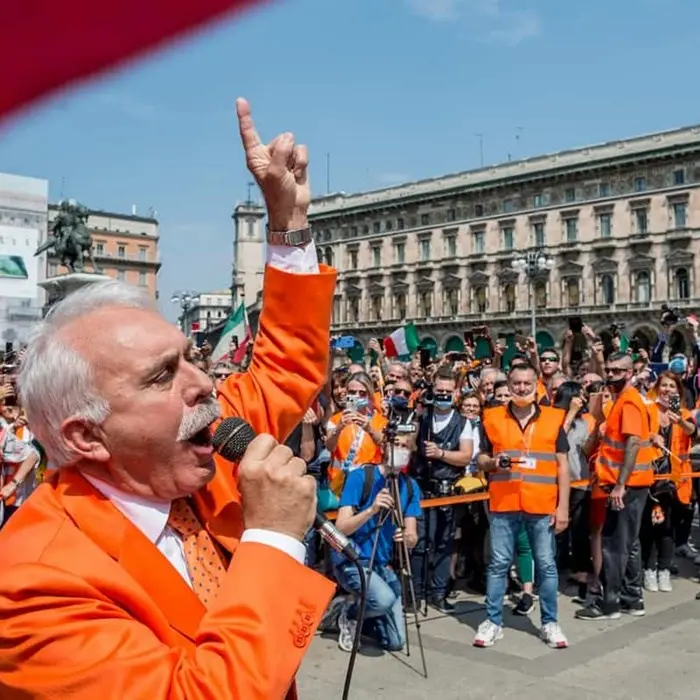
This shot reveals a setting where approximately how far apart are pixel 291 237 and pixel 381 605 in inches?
151

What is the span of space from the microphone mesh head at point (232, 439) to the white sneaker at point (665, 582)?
674 centimetres

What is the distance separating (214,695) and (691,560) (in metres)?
8.49

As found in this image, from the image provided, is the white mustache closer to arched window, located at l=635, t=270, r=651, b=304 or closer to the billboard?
the billboard

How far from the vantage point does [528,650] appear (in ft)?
18.5

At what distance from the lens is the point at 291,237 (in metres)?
2.05

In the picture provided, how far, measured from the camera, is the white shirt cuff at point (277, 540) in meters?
1.42

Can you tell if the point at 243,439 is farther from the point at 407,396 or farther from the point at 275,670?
the point at 407,396

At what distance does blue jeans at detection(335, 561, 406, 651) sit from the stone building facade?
49.8 m

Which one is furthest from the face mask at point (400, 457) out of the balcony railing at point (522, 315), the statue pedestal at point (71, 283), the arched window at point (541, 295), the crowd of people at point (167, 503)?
the arched window at point (541, 295)

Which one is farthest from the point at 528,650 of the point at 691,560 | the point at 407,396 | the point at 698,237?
the point at 698,237

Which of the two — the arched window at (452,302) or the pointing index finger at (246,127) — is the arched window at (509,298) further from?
the pointing index finger at (246,127)

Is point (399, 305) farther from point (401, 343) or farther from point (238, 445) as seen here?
point (238, 445)

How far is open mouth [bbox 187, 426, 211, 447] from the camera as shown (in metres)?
1.64

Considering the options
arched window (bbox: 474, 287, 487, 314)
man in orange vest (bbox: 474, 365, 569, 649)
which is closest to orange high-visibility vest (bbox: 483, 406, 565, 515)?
man in orange vest (bbox: 474, 365, 569, 649)
